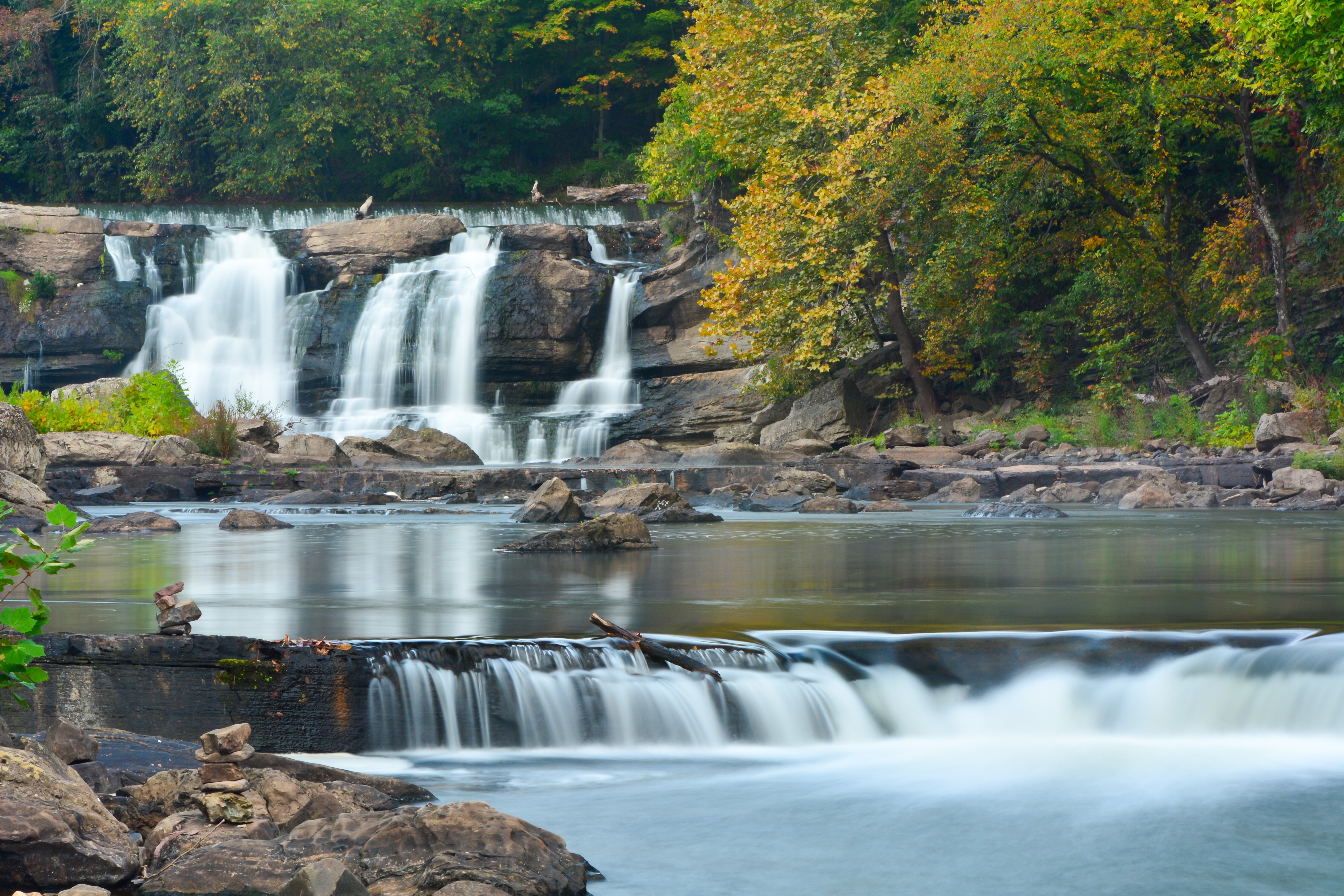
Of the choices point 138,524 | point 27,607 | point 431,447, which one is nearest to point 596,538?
point 138,524

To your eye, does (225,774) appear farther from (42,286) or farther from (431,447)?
(42,286)

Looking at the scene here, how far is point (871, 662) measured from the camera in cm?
430

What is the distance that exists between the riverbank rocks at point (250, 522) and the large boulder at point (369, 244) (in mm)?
16295

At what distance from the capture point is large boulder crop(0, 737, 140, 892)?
2.45 m

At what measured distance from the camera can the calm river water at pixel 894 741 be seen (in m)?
3.16

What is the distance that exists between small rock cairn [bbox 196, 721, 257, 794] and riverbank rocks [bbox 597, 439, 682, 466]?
45.4ft

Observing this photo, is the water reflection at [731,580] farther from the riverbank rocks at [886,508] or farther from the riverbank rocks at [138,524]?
the riverbank rocks at [886,508]

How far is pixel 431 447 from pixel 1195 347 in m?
12.8

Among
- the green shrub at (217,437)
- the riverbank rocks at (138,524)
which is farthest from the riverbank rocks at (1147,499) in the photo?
the green shrub at (217,437)

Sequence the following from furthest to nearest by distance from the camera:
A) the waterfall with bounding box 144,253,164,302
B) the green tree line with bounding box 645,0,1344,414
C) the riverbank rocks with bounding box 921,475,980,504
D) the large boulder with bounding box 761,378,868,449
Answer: the waterfall with bounding box 144,253,164,302, the large boulder with bounding box 761,378,868,449, the green tree line with bounding box 645,0,1344,414, the riverbank rocks with bounding box 921,475,980,504

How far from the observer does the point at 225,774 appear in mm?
2959

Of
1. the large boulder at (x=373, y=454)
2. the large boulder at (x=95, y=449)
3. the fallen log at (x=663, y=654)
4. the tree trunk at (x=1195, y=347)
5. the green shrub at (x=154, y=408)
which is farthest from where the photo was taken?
the tree trunk at (x=1195, y=347)

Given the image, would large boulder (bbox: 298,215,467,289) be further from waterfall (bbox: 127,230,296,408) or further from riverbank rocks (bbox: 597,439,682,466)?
riverbank rocks (bbox: 597,439,682,466)

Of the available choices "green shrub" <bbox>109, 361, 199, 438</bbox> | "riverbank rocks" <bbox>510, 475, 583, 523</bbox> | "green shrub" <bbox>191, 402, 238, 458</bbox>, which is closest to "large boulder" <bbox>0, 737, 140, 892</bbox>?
"riverbank rocks" <bbox>510, 475, 583, 523</bbox>
